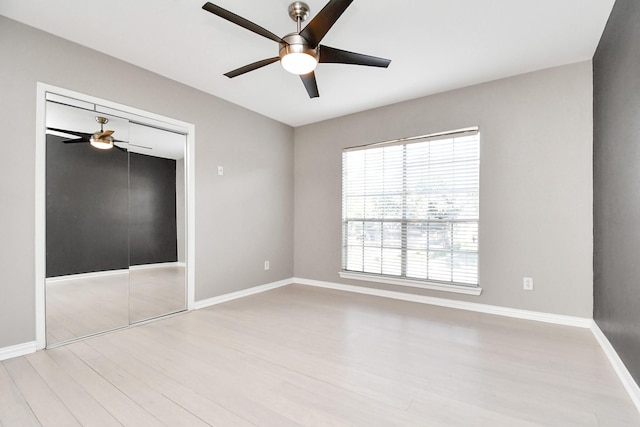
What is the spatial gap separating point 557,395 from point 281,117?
169 inches

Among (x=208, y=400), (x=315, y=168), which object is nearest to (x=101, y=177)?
(x=208, y=400)

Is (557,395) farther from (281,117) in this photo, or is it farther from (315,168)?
(281,117)

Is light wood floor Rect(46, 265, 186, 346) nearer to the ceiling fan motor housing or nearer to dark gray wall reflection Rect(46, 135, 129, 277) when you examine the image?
dark gray wall reflection Rect(46, 135, 129, 277)

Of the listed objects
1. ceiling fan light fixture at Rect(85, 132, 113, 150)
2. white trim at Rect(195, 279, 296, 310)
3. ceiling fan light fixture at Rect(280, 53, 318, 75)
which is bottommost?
white trim at Rect(195, 279, 296, 310)

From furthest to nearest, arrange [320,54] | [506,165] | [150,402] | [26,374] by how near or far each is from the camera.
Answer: [506,165] < [320,54] < [26,374] < [150,402]

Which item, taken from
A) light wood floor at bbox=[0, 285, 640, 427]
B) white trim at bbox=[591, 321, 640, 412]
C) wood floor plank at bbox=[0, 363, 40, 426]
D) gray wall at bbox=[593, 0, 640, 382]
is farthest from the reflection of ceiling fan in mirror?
white trim at bbox=[591, 321, 640, 412]

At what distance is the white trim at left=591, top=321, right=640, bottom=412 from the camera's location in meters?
1.71

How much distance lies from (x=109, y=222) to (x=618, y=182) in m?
4.26

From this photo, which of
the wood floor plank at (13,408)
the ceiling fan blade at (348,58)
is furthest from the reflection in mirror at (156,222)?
the ceiling fan blade at (348,58)

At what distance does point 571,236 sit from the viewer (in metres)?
2.93

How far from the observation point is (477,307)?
3.41 m

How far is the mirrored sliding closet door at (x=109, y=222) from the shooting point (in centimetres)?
256

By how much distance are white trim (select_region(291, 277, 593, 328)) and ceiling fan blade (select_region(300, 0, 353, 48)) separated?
3.14 m

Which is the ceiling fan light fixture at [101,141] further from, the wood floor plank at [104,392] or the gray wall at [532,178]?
the gray wall at [532,178]
